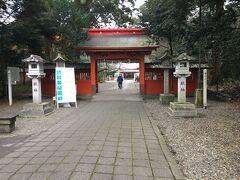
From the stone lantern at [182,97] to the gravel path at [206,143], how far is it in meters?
0.42

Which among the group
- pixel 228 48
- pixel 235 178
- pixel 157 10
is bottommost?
pixel 235 178

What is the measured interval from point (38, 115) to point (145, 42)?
10844 mm

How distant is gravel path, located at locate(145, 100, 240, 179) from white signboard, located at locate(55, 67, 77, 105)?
538 centimetres

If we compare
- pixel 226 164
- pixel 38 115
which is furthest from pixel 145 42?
pixel 226 164

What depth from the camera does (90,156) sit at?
568 centimetres

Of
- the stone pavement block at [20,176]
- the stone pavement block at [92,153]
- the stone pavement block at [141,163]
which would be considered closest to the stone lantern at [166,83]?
the stone pavement block at [92,153]

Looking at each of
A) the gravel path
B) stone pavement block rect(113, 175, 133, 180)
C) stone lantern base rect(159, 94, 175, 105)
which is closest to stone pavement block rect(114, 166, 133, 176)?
stone pavement block rect(113, 175, 133, 180)

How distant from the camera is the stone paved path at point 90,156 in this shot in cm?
479

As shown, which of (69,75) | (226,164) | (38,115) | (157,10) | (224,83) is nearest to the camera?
(226,164)

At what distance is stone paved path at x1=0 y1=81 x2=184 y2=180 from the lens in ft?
15.7

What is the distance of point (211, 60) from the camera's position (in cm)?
2528

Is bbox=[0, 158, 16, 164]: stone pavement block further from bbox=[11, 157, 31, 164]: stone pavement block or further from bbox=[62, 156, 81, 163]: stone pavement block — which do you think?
bbox=[62, 156, 81, 163]: stone pavement block

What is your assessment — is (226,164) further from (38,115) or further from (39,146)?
(38,115)

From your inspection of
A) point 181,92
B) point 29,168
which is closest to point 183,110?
point 181,92
